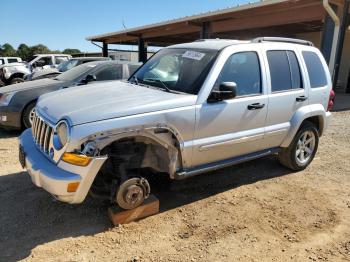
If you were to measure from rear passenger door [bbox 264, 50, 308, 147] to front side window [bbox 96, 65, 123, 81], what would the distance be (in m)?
4.39

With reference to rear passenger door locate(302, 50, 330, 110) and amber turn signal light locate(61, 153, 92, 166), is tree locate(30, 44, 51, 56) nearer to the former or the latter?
rear passenger door locate(302, 50, 330, 110)

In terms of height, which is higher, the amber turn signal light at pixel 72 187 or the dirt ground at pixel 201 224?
the amber turn signal light at pixel 72 187

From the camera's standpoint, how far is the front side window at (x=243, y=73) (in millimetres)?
4004

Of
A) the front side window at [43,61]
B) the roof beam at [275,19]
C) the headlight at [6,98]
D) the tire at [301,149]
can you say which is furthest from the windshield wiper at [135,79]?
the front side window at [43,61]

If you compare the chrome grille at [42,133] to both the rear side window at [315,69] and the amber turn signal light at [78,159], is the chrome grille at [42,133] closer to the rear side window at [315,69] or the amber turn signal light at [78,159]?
the amber turn signal light at [78,159]

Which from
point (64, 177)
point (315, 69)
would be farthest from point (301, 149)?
point (64, 177)

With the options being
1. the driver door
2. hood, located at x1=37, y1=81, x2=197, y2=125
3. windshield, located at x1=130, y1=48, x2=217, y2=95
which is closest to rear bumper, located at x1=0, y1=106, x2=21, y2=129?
hood, located at x1=37, y1=81, x2=197, y2=125

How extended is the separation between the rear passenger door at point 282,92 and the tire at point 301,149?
1.39 feet

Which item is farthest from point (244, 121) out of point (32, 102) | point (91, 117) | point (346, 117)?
point (346, 117)

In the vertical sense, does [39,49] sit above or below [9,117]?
above

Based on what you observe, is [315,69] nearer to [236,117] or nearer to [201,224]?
[236,117]

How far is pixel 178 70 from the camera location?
164 inches

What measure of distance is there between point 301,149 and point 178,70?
8.11 feet

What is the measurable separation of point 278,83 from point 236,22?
12110 millimetres
